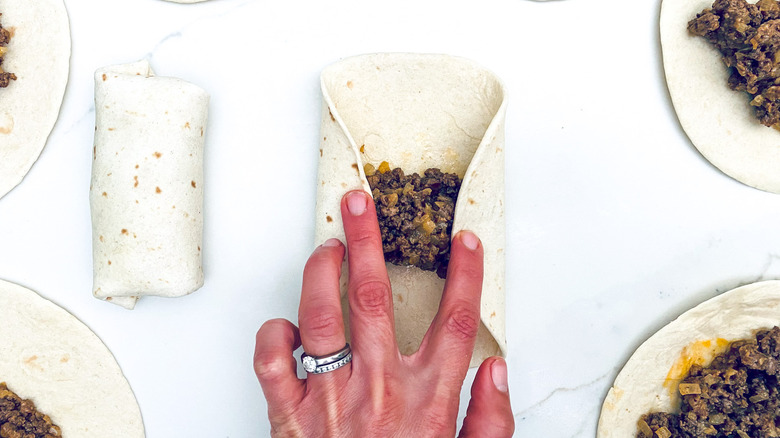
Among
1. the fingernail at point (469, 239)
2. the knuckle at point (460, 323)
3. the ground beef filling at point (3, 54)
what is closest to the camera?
the knuckle at point (460, 323)

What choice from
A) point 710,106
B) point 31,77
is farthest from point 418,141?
point 31,77

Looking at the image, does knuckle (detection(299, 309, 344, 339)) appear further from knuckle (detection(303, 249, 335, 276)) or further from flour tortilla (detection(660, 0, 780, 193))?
flour tortilla (detection(660, 0, 780, 193))

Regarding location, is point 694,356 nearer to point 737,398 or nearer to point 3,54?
point 737,398

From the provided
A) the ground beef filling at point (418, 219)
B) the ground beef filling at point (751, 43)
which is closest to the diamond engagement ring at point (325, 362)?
the ground beef filling at point (418, 219)

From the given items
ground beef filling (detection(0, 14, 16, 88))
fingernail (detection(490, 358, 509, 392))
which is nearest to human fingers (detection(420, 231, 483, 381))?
fingernail (detection(490, 358, 509, 392))

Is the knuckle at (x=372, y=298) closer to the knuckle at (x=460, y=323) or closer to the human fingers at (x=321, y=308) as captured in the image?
the human fingers at (x=321, y=308)
